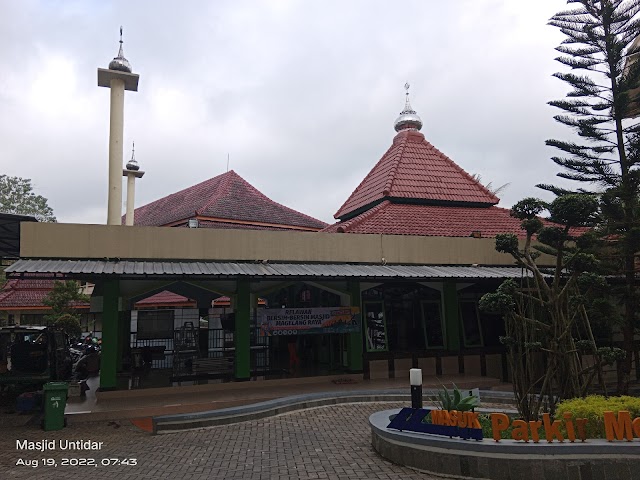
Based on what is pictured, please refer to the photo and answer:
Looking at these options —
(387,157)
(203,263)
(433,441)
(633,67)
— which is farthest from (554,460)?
(387,157)

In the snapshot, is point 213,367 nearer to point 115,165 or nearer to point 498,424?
point 115,165

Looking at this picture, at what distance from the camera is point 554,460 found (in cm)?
514

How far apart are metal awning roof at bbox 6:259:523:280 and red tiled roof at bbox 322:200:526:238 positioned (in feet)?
5.57

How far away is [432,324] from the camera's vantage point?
44.2 feet

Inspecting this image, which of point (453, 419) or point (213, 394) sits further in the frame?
point (213, 394)

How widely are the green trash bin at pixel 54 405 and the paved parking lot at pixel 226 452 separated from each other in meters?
0.17

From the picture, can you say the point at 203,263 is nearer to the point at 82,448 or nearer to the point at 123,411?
the point at 123,411

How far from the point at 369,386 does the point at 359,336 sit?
1429mm

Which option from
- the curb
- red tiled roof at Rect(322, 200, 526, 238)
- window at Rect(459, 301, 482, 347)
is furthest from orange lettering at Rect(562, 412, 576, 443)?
red tiled roof at Rect(322, 200, 526, 238)

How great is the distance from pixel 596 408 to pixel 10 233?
42.5 ft

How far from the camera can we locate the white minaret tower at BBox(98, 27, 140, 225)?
603 inches

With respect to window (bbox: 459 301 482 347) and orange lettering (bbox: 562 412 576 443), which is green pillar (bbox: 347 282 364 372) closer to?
window (bbox: 459 301 482 347)
